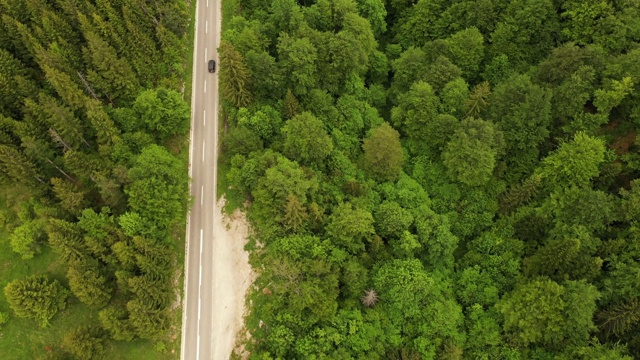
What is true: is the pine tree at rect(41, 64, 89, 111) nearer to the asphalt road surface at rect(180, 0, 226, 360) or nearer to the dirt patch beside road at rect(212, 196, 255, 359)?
the asphalt road surface at rect(180, 0, 226, 360)

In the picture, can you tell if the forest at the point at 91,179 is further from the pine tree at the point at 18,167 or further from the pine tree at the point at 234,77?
the pine tree at the point at 234,77

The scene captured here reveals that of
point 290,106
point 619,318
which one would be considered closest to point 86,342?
point 290,106

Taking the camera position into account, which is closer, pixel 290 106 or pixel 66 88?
pixel 66 88

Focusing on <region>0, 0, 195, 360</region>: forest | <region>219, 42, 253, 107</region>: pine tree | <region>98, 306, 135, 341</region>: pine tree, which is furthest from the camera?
<region>219, 42, 253, 107</region>: pine tree

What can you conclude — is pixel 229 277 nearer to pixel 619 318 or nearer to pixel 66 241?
pixel 66 241

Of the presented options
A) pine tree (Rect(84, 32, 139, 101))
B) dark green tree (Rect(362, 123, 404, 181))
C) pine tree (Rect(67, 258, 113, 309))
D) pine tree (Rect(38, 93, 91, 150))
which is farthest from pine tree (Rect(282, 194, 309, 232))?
pine tree (Rect(38, 93, 91, 150))

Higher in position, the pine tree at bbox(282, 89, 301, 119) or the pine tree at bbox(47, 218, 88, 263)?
the pine tree at bbox(282, 89, 301, 119)

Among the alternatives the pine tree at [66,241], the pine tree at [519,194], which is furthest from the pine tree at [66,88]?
the pine tree at [519,194]
